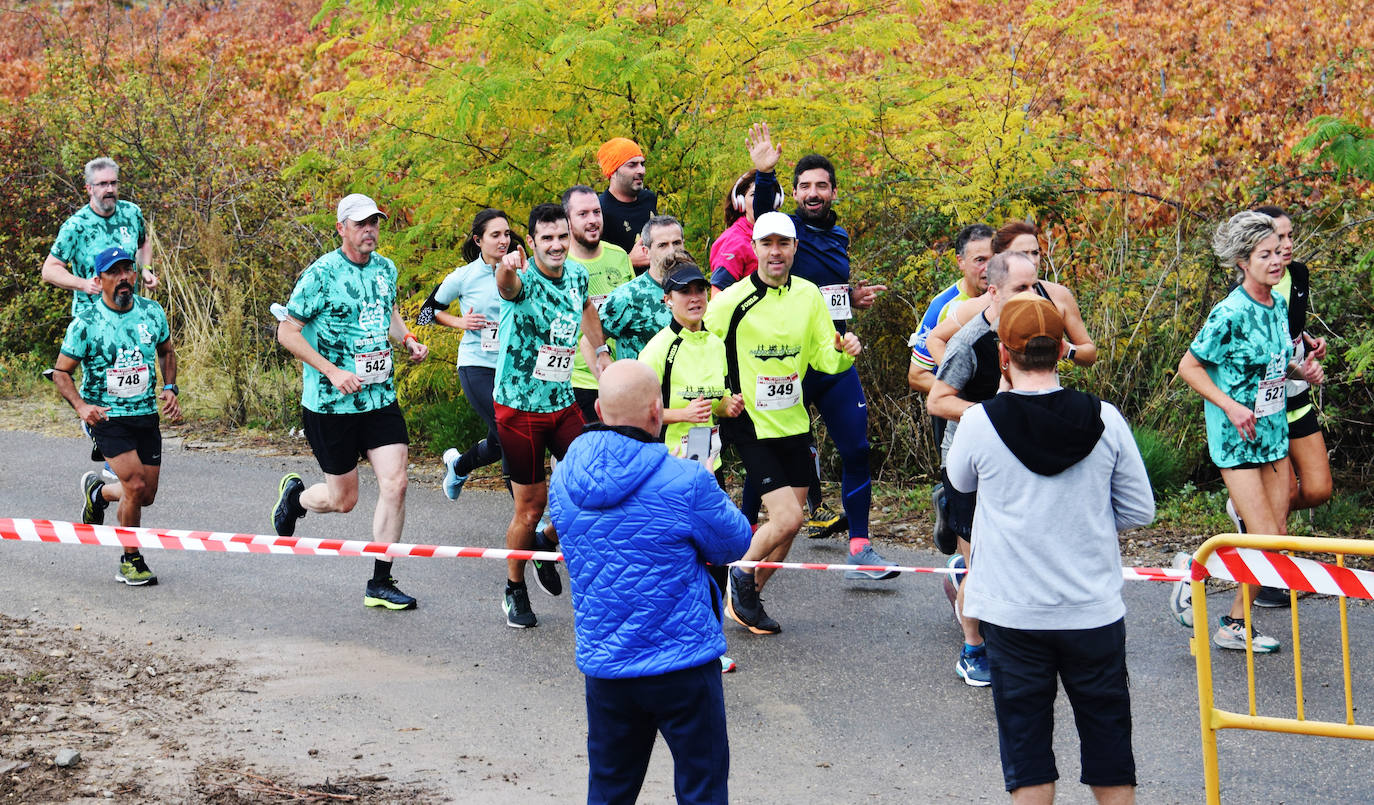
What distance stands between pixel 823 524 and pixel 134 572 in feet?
13.1

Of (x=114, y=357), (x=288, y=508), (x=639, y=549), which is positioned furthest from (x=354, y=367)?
Result: (x=639, y=549)

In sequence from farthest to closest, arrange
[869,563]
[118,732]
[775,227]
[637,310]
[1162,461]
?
[1162,461] → [869,563] → [637,310] → [775,227] → [118,732]

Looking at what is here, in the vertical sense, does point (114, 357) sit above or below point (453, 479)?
above

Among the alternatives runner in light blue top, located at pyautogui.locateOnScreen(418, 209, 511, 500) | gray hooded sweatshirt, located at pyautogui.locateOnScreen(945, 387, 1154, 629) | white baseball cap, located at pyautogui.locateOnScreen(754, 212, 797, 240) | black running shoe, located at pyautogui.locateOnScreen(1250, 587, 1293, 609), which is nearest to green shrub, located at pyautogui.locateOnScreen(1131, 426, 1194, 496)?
black running shoe, located at pyautogui.locateOnScreen(1250, 587, 1293, 609)

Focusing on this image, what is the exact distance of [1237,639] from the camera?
6.12 meters

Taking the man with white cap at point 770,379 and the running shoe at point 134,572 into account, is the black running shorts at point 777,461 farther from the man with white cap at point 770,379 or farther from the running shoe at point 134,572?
the running shoe at point 134,572

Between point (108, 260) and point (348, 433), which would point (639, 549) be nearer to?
point (348, 433)

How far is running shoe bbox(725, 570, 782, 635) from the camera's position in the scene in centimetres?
660

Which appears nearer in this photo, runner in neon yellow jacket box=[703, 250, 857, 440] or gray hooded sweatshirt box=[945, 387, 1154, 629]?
gray hooded sweatshirt box=[945, 387, 1154, 629]

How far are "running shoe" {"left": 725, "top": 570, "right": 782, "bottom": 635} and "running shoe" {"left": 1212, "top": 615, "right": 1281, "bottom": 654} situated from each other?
2.01 metres

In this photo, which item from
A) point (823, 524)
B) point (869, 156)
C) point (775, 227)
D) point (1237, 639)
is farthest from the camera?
point (869, 156)

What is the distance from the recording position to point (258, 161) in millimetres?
15539

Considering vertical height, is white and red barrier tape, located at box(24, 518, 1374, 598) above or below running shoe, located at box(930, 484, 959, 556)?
above

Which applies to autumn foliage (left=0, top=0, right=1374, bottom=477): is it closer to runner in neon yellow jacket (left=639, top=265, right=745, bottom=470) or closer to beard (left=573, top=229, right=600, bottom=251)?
beard (left=573, top=229, right=600, bottom=251)
